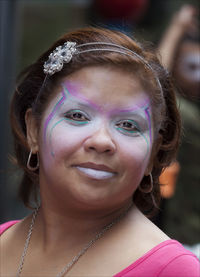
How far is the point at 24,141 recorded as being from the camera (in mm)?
1847

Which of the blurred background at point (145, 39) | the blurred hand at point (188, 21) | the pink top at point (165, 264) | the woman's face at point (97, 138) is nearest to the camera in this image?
the pink top at point (165, 264)

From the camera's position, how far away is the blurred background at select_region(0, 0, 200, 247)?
11.8 ft

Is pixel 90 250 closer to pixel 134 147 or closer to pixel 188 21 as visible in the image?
pixel 134 147

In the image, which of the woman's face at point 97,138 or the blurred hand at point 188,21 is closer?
the woman's face at point 97,138

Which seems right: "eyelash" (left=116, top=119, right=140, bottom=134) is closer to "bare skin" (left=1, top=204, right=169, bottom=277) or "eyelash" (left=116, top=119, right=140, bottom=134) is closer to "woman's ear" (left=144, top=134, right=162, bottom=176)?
"woman's ear" (left=144, top=134, right=162, bottom=176)

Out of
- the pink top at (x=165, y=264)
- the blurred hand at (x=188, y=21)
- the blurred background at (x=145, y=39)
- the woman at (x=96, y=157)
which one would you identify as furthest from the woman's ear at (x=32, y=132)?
the blurred hand at (x=188, y=21)

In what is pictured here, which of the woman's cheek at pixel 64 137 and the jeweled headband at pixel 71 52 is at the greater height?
the jeweled headband at pixel 71 52

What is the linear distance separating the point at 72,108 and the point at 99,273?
1.64 feet

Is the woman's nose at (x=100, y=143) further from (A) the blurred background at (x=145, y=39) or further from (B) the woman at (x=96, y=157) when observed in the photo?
(A) the blurred background at (x=145, y=39)

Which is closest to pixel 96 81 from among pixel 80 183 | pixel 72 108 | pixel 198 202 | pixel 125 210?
pixel 72 108

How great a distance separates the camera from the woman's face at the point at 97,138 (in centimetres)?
147

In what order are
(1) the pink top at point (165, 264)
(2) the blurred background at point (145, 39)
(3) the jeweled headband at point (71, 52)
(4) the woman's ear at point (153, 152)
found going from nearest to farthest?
(1) the pink top at point (165, 264)
(3) the jeweled headband at point (71, 52)
(4) the woman's ear at point (153, 152)
(2) the blurred background at point (145, 39)

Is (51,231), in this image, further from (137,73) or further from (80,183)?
(137,73)

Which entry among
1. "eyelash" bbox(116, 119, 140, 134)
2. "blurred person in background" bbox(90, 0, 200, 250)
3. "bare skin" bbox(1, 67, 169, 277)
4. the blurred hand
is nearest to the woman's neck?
"bare skin" bbox(1, 67, 169, 277)
